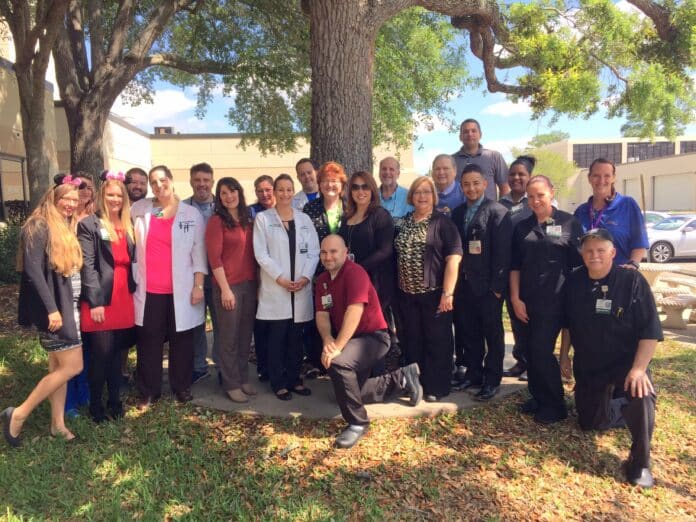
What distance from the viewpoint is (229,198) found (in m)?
4.04

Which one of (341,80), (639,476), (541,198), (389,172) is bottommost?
(639,476)

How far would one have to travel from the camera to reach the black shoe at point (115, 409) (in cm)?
407

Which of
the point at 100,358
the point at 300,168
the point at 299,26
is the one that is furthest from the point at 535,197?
the point at 299,26

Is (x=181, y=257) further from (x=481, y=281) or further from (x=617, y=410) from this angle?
(x=617, y=410)

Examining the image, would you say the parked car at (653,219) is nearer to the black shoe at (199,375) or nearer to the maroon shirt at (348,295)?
the maroon shirt at (348,295)

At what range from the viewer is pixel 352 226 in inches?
165

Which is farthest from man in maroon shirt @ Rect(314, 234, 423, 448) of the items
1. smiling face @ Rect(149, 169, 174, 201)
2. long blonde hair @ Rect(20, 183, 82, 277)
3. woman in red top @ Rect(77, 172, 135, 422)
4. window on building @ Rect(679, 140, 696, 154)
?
window on building @ Rect(679, 140, 696, 154)

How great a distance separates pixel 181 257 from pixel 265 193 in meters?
1.14

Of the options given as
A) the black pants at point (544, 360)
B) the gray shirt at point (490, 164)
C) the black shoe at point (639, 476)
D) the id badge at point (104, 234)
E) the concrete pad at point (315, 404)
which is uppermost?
the gray shirt at point (490, 164)

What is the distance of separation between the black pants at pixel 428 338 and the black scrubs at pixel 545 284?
2.13 feet

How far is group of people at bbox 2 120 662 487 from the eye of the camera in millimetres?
3551

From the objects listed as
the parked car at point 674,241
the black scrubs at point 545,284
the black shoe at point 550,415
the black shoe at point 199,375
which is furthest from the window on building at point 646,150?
the black shoe at point 199,375

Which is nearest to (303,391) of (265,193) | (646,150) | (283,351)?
(283,351)

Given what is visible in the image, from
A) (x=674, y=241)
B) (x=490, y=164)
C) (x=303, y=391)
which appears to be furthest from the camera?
(x=674, y=241)
